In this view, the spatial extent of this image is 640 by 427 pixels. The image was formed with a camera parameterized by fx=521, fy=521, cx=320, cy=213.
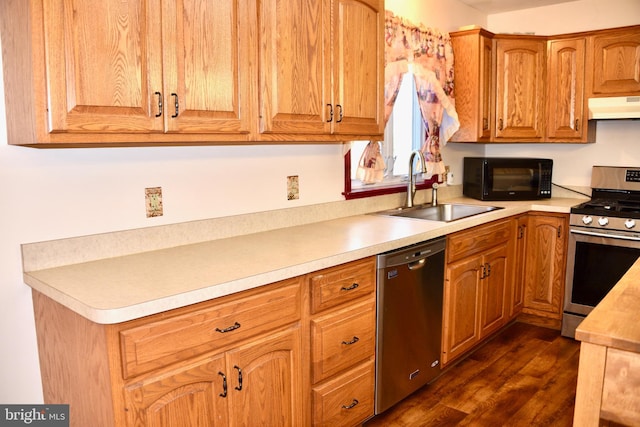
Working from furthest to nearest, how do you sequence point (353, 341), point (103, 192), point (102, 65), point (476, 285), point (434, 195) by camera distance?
point (434, 195)
point (476, 285)
point (353, 341)
point (103, 192)
point (102, 65)

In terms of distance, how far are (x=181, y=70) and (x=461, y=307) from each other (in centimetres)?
207

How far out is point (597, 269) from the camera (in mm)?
3449

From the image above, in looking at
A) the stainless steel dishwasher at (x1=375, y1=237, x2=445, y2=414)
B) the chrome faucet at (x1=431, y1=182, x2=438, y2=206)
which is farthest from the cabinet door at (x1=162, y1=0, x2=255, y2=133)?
the chrome faucet at (x1=431, y1=182, x2=438, y2=206)

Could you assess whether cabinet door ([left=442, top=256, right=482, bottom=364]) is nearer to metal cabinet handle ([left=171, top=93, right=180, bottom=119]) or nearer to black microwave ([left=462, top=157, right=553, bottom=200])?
black microwave ([left=462, top=157, right=553, bottom=200])

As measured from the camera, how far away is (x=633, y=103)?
351 centimetres

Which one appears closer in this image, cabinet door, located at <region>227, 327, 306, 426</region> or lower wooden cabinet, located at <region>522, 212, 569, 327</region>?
cabinet door, located at <region>227, 327, 306, 426</region>

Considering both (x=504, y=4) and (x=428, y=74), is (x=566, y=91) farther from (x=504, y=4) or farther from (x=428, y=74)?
(x=428, y=74)

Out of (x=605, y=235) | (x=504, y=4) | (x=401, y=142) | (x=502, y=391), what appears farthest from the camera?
(x=504, y=4)

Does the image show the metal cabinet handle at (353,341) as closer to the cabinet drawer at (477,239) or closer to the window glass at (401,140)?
the cabinet drawer at (477,239)

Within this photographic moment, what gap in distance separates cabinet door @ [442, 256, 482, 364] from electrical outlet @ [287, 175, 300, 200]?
3.04ft

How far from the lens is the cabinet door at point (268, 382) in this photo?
1.78 metres

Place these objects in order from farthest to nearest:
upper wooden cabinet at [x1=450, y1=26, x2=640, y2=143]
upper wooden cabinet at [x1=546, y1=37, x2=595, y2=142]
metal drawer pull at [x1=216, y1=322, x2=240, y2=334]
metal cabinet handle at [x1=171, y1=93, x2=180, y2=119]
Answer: upper wooden cabinet at [x1=546, y1=37, x2=595, y2=142]
upper wooden cabinet at [x1=450, y1=26, x2=640, y2=143]
metal cabinet handle at [x1=171, y1=93, x2=180, y2=119]
metal drawer pull at [x1=216, y1=322, x2=240, y2=334]

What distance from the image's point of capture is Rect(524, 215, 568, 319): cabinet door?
3695 mm

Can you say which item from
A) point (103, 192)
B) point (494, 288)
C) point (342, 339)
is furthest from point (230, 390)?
point (494, 288)
